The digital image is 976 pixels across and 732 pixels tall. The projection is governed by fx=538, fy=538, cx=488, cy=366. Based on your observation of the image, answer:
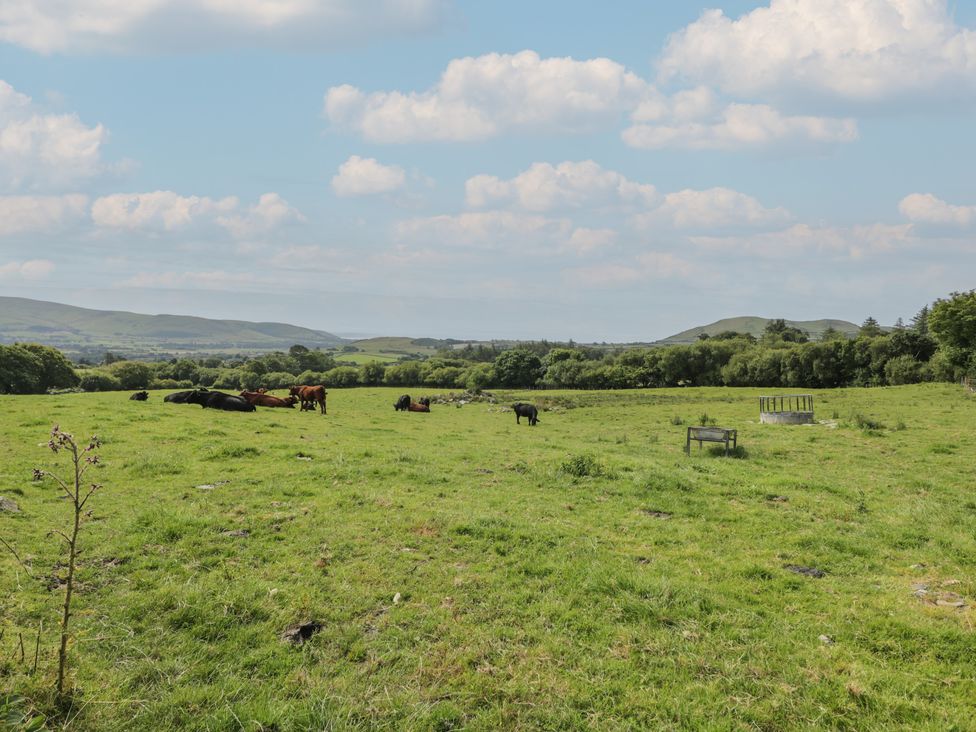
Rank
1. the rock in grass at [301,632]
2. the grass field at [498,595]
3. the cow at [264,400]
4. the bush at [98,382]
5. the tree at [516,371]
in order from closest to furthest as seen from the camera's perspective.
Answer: the grass field at [498,595] < the rock in grass at [301,632] < the cow at [264,400] < the bush at [98,382] < the tree at [516,371]

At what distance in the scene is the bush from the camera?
6931 centimetres

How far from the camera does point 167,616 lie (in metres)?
6.79

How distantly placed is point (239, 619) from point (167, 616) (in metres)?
0.89

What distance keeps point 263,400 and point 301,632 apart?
100 feet

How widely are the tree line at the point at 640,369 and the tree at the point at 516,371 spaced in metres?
0.20

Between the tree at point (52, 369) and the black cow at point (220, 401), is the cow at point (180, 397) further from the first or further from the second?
the tree at point (52, 369)

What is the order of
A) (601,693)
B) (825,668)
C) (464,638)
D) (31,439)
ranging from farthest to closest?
(31,439)
(464,638)
(825,668)
(601,693)

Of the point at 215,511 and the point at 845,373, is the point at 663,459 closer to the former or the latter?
the point at 215,511

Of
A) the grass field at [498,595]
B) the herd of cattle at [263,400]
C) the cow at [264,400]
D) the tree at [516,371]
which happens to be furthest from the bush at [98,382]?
the grass field at [498,595]

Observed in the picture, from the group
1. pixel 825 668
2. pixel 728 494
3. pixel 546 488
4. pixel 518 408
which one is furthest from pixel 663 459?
pixel 518 408

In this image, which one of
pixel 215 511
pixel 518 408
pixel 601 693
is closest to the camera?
pixel 601 693

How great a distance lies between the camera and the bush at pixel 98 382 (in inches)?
2729

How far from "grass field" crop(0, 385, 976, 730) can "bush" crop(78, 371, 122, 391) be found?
216ft

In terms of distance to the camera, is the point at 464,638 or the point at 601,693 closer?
the point at 601,693
